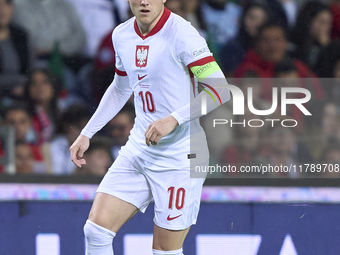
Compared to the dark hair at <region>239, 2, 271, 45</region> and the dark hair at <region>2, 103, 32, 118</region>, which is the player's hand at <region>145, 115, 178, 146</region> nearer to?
the dark hair at <region>239, 2, 271, 45</region>

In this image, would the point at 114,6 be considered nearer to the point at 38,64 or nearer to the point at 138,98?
the point at 38,64

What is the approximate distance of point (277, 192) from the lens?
3477mm

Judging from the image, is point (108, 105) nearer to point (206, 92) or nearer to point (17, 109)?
point (206, 92)

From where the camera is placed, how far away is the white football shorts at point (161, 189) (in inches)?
105

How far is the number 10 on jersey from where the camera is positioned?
8.74 feet

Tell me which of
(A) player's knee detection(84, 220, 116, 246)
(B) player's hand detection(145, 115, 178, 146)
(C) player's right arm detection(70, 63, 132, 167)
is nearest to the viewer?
(B) player's hand detection(145, 115, 178, 146)

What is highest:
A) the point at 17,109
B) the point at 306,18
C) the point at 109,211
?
the point at 306,18

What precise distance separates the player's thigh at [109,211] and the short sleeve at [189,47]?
29.1 inches

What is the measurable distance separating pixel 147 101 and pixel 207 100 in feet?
1.01

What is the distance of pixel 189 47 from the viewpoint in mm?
2547

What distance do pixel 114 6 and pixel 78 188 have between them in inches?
47.1

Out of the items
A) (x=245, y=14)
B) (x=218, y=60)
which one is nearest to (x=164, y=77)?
(x=218, y=60)

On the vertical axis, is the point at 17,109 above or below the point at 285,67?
below

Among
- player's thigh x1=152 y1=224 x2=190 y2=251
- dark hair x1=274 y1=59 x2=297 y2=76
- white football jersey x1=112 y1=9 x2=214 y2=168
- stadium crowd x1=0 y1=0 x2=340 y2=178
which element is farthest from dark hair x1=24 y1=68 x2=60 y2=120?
dark hair x1=274 y1=59 x2=297 y2=76
